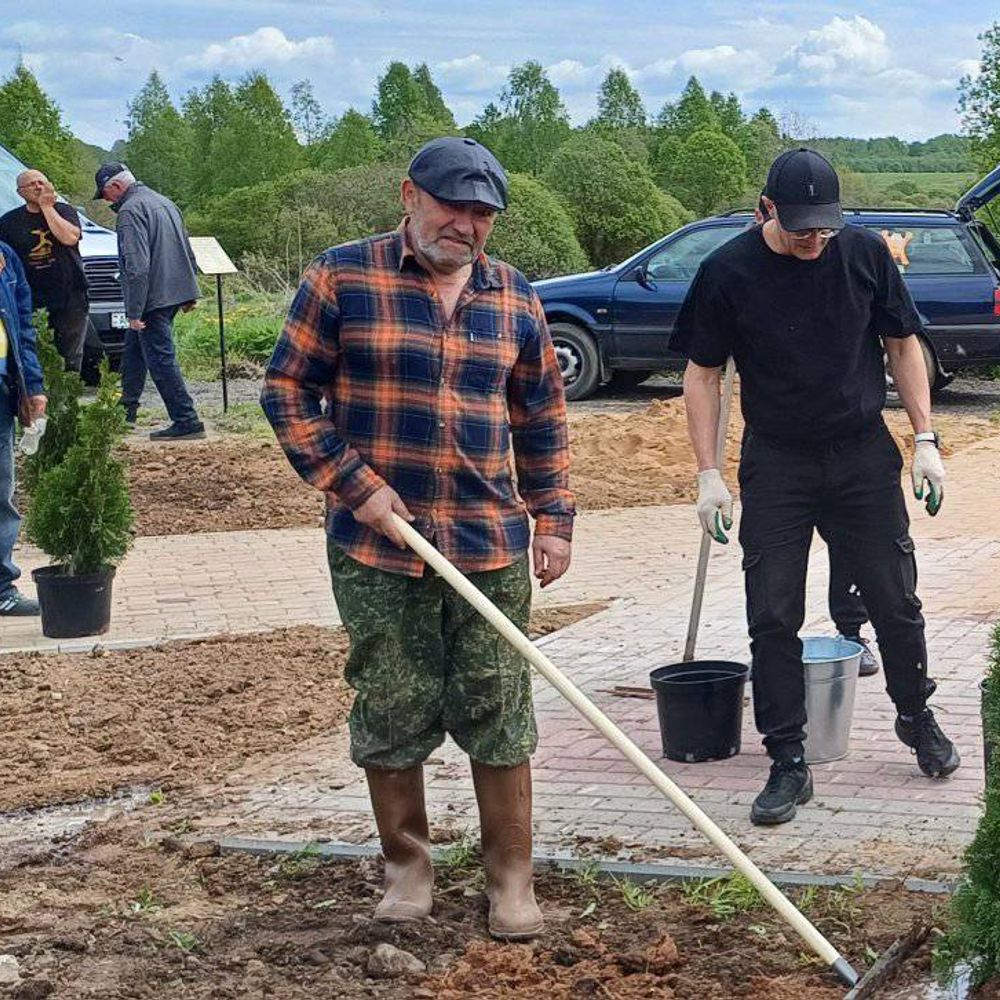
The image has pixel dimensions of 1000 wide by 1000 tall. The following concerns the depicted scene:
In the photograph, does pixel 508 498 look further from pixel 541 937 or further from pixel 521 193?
pixel 521 193

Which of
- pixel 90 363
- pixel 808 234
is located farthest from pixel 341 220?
pixel 808 234

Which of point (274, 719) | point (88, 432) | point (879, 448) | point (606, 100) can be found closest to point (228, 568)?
point (88, 432)

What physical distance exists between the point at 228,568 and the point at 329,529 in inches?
226

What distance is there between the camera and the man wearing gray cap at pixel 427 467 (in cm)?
456

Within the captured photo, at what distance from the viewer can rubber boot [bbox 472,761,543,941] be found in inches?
186

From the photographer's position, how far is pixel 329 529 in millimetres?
4738

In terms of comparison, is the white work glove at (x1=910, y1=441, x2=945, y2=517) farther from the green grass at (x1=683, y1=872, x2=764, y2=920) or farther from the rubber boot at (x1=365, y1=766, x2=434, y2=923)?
the rubber boot at (x1=365, y1=766, x2=434, y2=923)

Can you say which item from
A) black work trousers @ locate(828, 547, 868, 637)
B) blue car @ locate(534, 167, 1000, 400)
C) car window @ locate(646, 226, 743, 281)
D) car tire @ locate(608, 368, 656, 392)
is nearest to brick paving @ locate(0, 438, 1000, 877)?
black work trousers @ locate(828, 547, 868, 637)

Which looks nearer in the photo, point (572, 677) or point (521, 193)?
point (572, 677)

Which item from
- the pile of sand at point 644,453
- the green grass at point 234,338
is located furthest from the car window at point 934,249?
the green grass at point 234,338

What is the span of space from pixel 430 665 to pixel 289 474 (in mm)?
8480

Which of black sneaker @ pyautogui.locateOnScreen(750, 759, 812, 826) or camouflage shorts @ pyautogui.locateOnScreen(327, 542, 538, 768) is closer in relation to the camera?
camouflage shorts @ pyautogui.locateOnScreen(327, 542, 538, 768)

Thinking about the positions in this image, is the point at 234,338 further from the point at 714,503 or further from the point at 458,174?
the point at 458,174

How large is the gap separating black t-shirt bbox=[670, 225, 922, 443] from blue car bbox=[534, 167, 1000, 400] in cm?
1129
